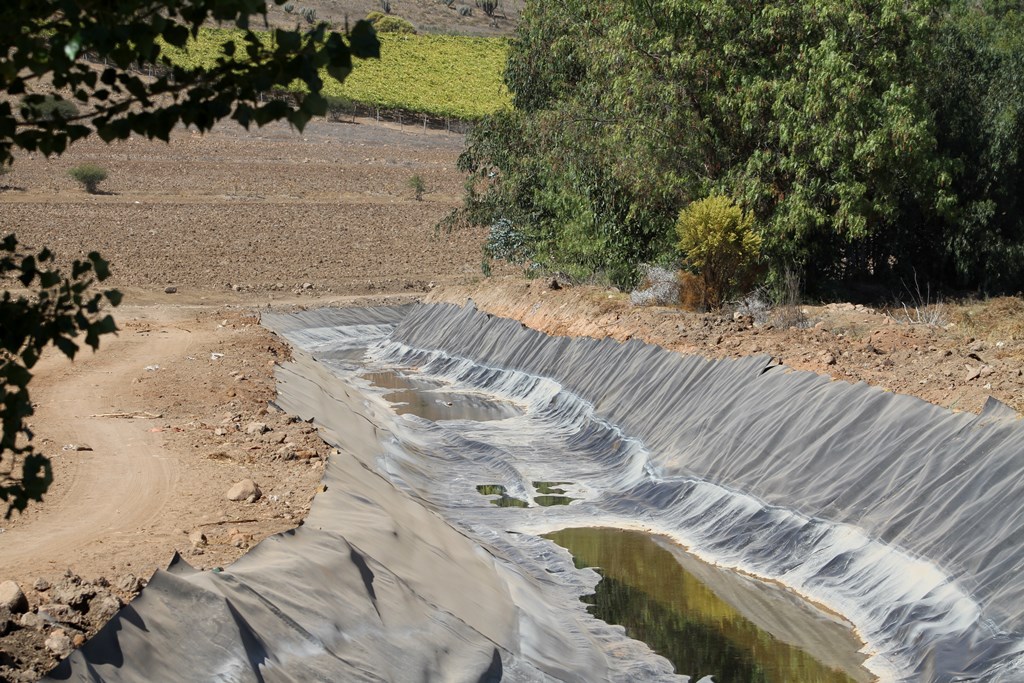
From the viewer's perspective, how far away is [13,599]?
7.57 metres

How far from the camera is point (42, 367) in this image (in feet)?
65.9

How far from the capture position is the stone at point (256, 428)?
14758mm

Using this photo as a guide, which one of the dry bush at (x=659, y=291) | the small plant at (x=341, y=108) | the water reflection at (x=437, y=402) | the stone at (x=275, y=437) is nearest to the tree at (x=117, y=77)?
the stone at (x=275, y=437)

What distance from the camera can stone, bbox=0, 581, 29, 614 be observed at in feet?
24.7

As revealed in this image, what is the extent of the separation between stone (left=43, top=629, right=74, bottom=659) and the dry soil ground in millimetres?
63

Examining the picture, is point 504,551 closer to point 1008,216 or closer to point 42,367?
point 42,367

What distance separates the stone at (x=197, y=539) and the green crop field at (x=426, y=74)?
190ft

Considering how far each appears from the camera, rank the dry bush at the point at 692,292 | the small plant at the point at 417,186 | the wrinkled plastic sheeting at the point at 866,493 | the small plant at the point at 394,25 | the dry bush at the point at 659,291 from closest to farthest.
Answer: the wrinkled plastic sheeting at the point at 866,493 → the dry bush at the point at 692,292 → the dry bush at the point at 659,291 → the small plant at the point at 417,186 → the small plant at the point at 394,25

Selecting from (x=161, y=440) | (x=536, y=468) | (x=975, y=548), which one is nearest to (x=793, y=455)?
(x=975, y=548)

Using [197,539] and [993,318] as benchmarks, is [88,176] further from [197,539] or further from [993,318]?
[197,539]

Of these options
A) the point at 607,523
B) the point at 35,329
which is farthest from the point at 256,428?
the point at 35,329

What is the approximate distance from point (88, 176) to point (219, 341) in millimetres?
29120

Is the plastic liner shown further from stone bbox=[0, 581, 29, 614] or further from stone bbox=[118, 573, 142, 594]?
stone bbox=[0, 581, 29, 614]

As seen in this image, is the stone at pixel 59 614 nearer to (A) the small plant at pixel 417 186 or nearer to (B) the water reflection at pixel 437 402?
(B) the water reflection at pixel 437 402
